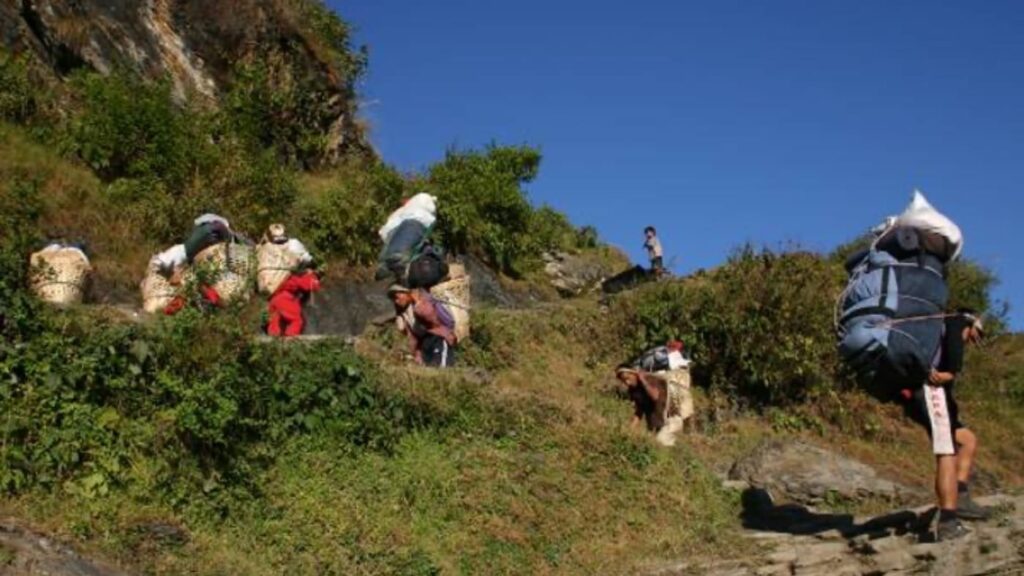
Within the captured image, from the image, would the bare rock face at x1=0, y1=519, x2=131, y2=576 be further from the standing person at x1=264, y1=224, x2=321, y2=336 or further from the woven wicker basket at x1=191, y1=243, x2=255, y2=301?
the standing person at x1=264, y1=224, x2=321, y2=336

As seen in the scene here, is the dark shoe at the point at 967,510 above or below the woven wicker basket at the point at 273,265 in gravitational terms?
below

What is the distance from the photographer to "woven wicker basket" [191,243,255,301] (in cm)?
1025

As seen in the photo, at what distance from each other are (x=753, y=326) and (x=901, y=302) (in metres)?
6.33

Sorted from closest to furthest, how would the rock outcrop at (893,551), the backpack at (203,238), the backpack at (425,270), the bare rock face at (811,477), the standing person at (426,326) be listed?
the rock outcrop at (893,551), the bare rock face at (811,477), the standing person at (426,326), the backpack at (425,270), the backpack at (203,238)

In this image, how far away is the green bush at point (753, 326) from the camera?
13.2 meters

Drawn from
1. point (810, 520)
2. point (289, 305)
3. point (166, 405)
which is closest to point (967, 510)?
point (810, 520)

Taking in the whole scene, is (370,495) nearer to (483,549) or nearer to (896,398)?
(483,549)

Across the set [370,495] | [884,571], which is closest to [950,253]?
[884,571]

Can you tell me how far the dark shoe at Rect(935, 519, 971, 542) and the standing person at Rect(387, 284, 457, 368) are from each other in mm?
4225

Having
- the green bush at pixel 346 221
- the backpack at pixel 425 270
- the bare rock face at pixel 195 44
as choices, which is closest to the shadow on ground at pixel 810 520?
the backpack at pixel 425 270

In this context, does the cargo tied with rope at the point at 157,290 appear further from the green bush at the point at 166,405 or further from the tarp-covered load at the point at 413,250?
the green bush at the point at 166,405

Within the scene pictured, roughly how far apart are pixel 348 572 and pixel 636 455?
2919 millimetres

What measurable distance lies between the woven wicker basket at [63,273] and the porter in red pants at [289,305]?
64.4 inches

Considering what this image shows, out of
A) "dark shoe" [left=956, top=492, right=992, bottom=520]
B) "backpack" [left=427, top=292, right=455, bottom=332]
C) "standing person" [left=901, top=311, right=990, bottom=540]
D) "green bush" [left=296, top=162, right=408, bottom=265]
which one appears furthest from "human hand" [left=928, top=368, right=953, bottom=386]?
"green bush" [left=296, top=162, right=408, bottom=265]
